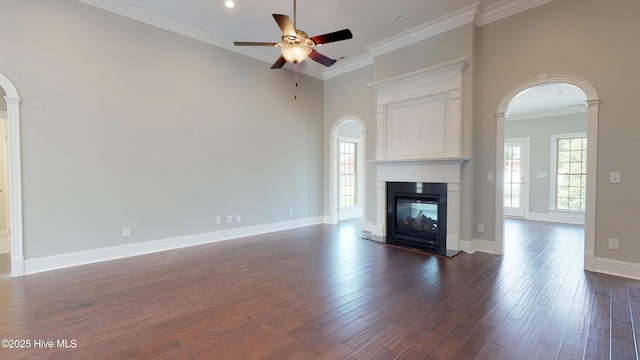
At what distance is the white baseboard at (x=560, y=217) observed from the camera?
7.04m

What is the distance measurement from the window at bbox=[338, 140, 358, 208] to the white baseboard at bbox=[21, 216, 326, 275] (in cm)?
223

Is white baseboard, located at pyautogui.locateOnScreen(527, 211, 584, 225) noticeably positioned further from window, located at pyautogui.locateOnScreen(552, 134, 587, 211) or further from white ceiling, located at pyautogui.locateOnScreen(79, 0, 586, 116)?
white ceiling, located at pyautogui.locateOnScreen(79, 0, 586, 116)

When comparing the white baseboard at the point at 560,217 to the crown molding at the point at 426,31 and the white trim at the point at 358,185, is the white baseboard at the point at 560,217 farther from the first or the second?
the crown molding at the point at 426,31

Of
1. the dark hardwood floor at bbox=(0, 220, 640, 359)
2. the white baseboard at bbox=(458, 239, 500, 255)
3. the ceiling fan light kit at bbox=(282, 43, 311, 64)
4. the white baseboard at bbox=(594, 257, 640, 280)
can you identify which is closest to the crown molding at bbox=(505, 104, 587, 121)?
the white baseboard at bbox=(458, 239, 500, 255)

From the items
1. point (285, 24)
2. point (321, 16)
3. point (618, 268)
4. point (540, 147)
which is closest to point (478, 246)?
point (618, 268)

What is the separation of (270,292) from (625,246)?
423 cm

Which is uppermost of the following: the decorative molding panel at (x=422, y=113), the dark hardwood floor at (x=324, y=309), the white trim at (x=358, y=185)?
the decorative molding panel at (x=422, y=113)

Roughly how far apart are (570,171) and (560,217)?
124 centimetres

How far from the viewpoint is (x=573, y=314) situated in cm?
249

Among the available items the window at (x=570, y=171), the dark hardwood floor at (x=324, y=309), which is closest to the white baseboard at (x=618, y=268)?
the dark hardwood floor at (x=324, y=309)

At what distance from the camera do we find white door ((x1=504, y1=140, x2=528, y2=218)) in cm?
800

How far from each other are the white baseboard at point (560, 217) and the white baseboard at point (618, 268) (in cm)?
457

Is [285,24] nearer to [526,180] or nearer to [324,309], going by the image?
[324,309]

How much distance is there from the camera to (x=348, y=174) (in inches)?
305
